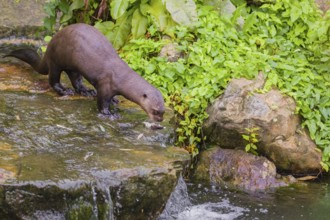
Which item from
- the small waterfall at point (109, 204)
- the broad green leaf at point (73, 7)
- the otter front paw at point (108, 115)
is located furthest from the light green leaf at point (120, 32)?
the small waterfall at point (109, 204)

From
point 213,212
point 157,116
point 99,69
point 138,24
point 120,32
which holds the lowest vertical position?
point 213,212

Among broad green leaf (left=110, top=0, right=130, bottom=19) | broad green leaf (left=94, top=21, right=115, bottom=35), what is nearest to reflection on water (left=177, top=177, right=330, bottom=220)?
broad green leaf (left=110, top=0, right=130, bottom=19)

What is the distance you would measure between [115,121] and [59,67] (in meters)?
0.84

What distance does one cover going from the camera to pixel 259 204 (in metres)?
5.00

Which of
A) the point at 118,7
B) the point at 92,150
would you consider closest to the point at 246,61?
the point at 118,7

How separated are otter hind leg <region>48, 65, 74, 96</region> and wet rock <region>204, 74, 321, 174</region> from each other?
1441 millimetres

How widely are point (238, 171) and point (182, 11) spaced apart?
2.14 metres

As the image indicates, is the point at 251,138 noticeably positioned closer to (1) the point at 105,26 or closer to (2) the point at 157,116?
(2) the point at 157,116

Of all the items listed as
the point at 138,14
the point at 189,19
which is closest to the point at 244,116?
the point at 189,19

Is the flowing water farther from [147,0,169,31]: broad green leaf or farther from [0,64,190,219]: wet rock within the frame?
[147,0,169,31]: broad green leaf

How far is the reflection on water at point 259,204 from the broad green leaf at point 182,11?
2.10 m

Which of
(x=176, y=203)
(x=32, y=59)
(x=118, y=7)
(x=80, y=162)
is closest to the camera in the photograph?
(x=80, y=162)

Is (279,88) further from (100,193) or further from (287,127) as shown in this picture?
(100,193)

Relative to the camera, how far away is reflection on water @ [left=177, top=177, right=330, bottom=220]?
4.75 metres
